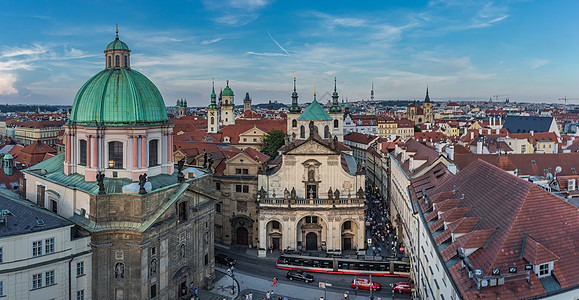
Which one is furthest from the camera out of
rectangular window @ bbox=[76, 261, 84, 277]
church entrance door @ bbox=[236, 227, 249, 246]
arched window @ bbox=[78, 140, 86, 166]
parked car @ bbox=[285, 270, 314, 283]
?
church entrance door @ bbox=[236, 227, 249, 246]

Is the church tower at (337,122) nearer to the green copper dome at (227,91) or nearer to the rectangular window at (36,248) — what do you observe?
the green copper dome at (227,91)

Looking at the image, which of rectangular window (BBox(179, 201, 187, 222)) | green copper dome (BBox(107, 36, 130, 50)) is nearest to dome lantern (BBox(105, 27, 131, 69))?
green copper dome (BBox(107, 36, 130, 50))

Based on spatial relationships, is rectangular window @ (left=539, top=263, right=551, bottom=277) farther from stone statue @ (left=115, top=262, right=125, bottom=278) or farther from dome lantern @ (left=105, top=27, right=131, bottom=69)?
dome lantern @ (left=105, top=27, right=131, bottom=69)

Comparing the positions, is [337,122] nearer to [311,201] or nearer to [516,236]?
[311,201]

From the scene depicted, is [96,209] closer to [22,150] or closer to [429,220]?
[429,220]

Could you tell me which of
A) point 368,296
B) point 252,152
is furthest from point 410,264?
point 252,152

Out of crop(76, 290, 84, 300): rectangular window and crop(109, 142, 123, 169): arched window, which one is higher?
crop(109, 142, 123, 169): arched window

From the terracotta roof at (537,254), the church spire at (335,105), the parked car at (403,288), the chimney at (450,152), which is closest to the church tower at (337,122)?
the church spire at (335,105)
